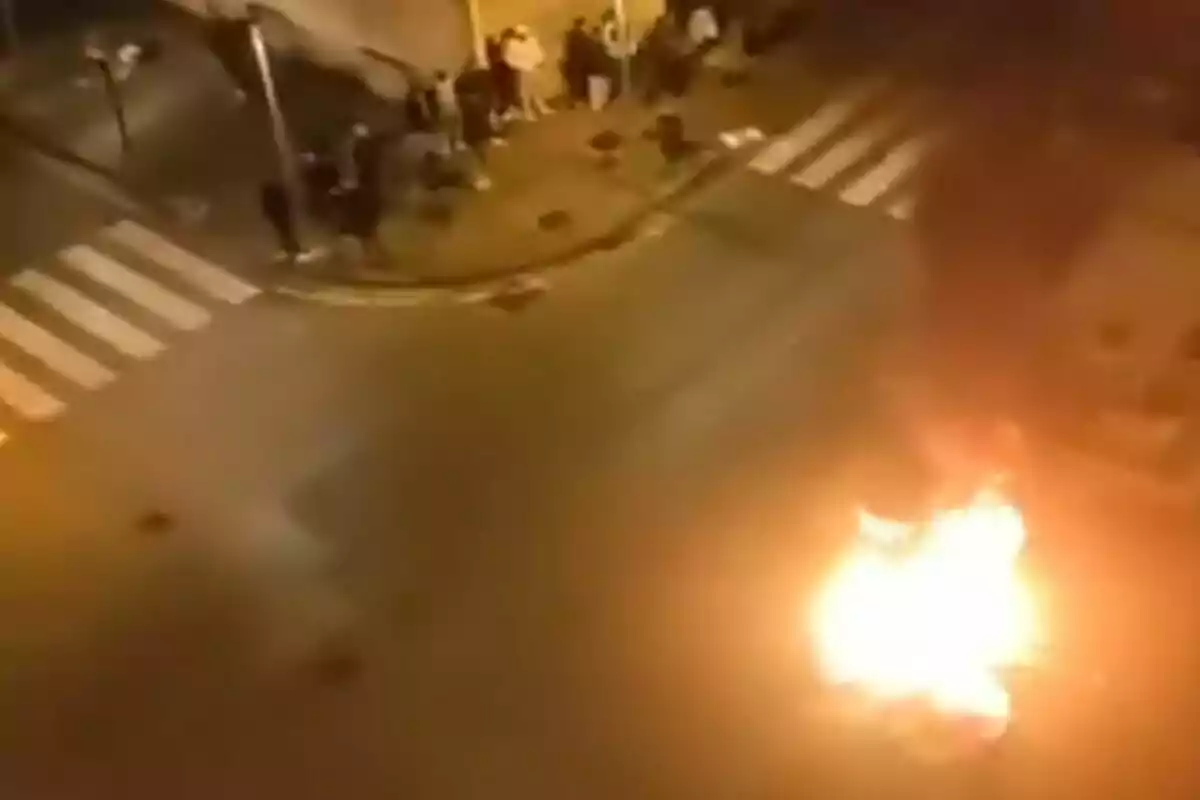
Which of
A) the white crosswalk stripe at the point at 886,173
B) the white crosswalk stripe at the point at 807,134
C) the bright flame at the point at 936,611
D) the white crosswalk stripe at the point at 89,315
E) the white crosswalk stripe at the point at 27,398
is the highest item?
the white crosswalk stripe at the point at 807,134

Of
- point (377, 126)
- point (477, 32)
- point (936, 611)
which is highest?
point (477, 32)

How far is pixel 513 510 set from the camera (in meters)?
1.96

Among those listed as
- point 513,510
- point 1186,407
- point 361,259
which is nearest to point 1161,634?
point 1186,407

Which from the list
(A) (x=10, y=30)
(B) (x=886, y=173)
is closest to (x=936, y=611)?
(B) (x=886, y=173)

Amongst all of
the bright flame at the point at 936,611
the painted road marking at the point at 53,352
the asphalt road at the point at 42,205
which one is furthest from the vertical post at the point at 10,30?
the bright flame at the point at 936,611

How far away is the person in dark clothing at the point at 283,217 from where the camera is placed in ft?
7.69

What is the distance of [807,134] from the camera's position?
245 centimetres

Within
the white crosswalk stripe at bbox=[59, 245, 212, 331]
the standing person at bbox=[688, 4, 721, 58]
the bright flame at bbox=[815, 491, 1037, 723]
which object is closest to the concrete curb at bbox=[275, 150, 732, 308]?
the white crosswalk stripe at bbox=[59, 245, 212, 331]

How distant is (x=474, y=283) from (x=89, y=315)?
0.48 m

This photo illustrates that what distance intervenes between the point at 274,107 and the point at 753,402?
0.73m

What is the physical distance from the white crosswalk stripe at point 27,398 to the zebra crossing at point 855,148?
0.91 m

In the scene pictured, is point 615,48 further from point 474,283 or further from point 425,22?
point 474,283

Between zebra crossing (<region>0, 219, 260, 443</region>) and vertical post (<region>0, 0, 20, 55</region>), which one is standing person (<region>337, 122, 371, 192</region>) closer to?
zebra crossing (<region>0, 219, 260, 443</region>)

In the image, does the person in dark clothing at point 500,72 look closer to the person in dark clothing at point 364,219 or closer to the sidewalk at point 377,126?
the sidewalk at point 377,126
